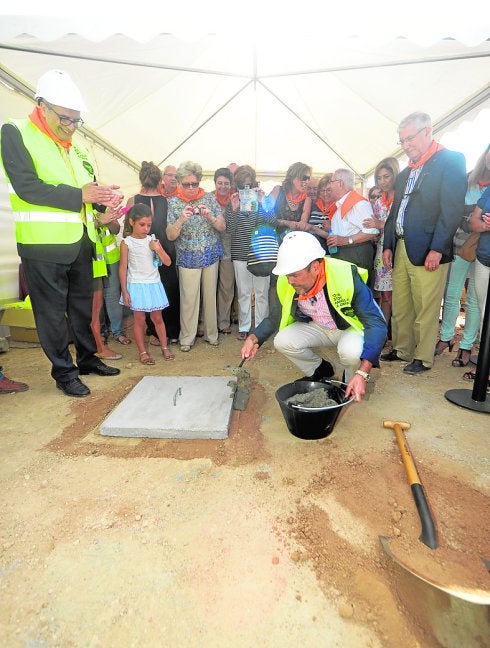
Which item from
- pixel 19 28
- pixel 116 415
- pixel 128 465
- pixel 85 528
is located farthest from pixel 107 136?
pixel 85 528

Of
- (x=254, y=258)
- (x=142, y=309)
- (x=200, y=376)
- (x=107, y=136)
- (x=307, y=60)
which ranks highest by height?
(x=307, y=60)

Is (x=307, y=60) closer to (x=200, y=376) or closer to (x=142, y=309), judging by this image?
(x=142, y=309)

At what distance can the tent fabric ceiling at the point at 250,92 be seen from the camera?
14.6ft

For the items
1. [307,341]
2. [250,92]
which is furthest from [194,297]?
[250,92]

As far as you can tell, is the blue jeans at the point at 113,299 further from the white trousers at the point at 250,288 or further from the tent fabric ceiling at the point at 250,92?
the tent fabric ceiling at the point at 250,92

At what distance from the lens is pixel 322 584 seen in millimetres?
1459

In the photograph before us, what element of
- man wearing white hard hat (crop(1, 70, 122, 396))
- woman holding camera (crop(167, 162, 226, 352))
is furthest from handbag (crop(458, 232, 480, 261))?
man wearing white hard hat (crop(1, 70, 122, 396))

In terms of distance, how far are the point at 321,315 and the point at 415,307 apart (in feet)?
4.13

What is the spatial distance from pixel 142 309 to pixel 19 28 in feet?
8.18

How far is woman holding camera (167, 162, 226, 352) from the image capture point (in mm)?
3826

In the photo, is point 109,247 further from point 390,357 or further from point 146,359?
point 390,357

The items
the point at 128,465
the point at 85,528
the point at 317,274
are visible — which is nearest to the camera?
the point at 85,528

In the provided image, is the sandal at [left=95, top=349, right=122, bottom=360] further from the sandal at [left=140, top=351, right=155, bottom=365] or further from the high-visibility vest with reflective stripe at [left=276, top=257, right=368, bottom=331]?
the high-visibility vest with reflective stripe at [left=276, top=257, right=368, bottom=331]

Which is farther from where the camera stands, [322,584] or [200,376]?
[200,376]
